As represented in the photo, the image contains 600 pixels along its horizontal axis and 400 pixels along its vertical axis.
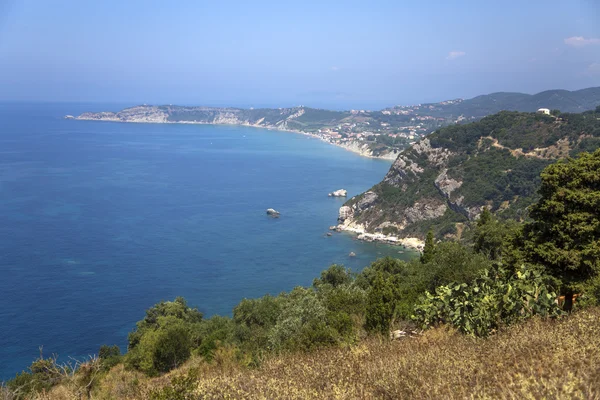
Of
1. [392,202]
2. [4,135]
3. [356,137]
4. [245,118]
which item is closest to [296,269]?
[392,202]

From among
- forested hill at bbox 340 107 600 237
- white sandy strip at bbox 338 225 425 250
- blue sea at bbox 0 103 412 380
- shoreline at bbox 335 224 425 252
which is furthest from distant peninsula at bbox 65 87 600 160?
white sandy strip at bbox 338 225 425 250

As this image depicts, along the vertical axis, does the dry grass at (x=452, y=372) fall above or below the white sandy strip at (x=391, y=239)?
above

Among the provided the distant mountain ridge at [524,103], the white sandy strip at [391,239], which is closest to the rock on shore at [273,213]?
the white sandy strip at [391,239]

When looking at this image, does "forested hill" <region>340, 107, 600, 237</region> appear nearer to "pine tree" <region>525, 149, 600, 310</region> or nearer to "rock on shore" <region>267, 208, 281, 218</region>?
"rock on shore" <region>267, 208, 281, 218</region>

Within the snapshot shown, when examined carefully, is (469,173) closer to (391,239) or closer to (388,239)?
(391,239)

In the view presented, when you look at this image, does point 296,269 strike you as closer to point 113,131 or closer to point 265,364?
point 265,364

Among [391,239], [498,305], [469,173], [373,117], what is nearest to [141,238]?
[391,239]

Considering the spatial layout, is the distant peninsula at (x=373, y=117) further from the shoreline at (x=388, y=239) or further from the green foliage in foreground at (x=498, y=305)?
the green foliage in foreground at (x=498, y=305)
